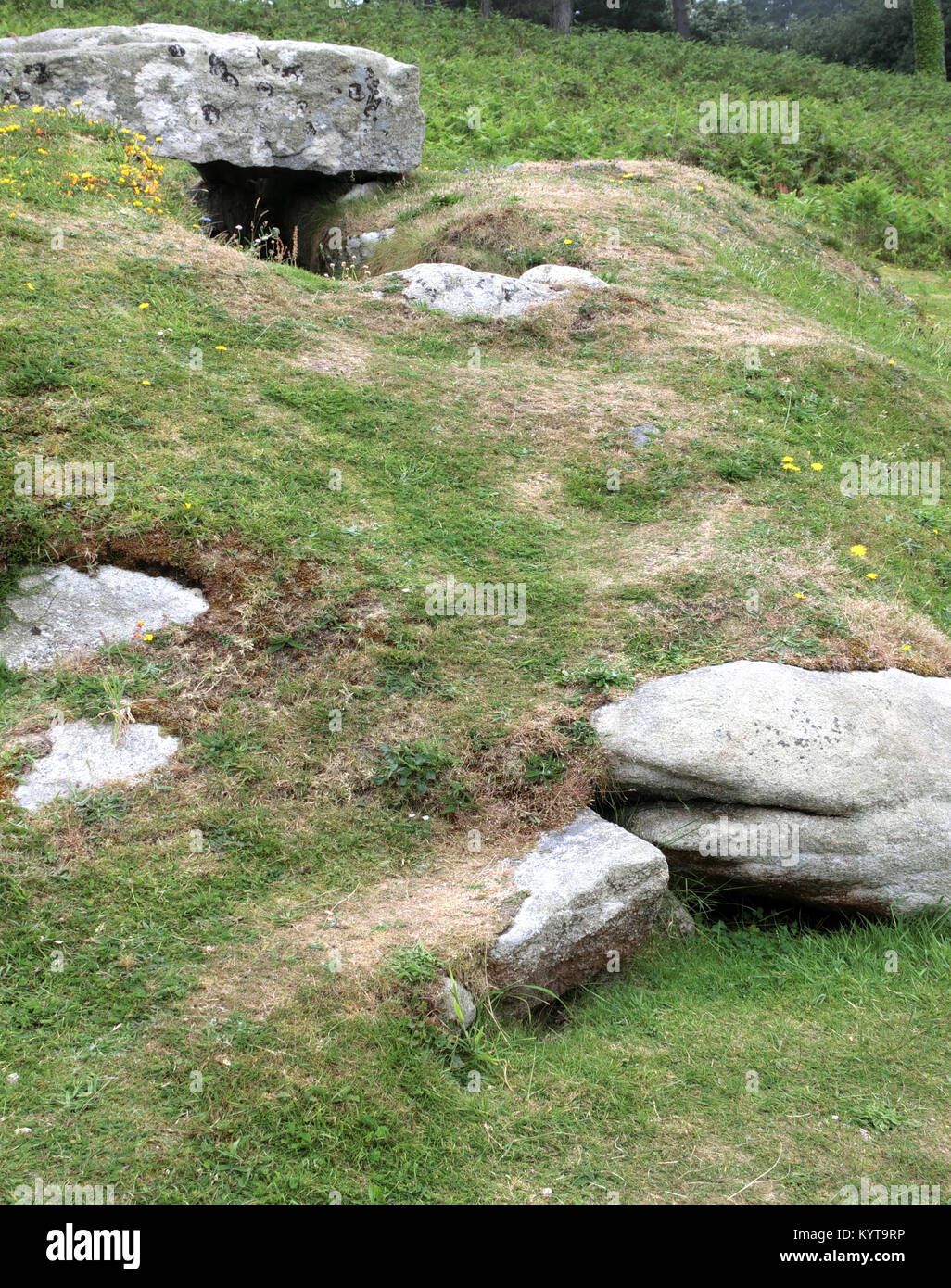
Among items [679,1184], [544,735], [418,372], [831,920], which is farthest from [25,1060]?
[418,372]

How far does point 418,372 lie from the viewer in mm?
9516

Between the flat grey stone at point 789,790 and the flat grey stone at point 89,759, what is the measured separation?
259 centimetres

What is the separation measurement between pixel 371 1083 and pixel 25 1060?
146 cm

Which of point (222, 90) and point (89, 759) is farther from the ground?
point (222, 90)

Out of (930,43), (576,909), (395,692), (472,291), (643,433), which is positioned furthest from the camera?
(930,43)

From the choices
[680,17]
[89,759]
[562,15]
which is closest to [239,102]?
[89,759]

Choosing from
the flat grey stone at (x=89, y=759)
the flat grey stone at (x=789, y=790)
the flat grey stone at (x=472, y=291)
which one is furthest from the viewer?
the flat grey stone at (x=472, y=291)

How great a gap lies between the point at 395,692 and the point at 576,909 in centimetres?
181

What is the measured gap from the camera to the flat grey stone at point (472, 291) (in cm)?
1077

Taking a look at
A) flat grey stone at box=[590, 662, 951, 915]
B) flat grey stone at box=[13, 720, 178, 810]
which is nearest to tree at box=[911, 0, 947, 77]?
flat grey stone at box=[590, 662, 951, 915]

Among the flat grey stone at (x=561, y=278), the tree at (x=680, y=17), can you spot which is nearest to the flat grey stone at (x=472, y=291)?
the flat grey stone at (x=561, y=278)

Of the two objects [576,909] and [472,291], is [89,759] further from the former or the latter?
[472,291]

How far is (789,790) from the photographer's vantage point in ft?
19.7

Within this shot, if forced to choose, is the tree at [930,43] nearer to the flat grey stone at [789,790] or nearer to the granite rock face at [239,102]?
the granite rock face at [239,102]
